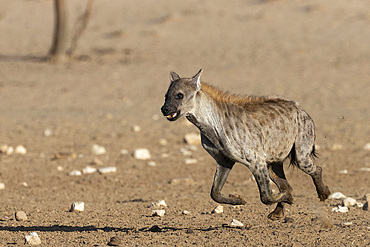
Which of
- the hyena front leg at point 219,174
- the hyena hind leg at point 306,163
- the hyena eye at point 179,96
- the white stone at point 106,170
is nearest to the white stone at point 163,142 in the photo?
the white stone at point 106,170

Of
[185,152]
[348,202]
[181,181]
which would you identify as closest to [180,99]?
[348,202]

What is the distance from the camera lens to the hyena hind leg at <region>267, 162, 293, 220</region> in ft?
21.2

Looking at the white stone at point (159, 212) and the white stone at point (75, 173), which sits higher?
the white stone at point (159, 212)

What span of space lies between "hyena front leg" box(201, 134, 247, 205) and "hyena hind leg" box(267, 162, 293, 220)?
52 centimetres

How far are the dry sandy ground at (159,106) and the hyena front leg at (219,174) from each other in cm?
28

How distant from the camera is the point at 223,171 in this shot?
239 inches

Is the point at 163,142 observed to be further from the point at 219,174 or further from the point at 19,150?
the point at 219,174

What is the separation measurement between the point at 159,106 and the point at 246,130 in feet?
30.0

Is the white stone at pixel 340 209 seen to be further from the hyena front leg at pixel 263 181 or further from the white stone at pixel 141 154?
the white stone at pixel 141 154

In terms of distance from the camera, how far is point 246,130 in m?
6.07

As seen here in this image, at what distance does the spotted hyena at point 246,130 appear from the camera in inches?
233

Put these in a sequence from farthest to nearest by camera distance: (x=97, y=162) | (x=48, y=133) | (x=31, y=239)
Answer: (x=48, y=133) < (x=97, y=162) < (x=31, y=239)

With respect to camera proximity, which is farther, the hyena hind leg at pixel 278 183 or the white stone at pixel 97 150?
the white stone at pixel 97 150

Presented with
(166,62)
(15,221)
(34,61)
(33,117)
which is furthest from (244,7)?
(15,221)
